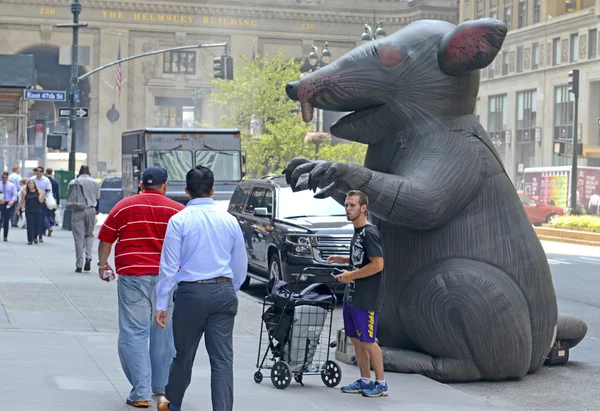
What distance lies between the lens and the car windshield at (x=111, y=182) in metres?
43.8

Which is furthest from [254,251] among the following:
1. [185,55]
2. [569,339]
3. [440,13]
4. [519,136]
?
[440,13]

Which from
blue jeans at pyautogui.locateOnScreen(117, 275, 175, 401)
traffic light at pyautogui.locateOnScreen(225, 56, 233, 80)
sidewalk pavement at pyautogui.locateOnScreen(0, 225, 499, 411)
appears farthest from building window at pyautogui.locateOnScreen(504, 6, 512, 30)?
blue jeans at pyautogui.locateOnScreen(117, 275, 175, 401)

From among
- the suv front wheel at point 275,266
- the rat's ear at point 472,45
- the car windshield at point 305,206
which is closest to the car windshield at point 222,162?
the car windshield at point 305,206

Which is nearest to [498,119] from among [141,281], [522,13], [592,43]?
[522,13]

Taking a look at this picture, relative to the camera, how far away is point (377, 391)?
318 inches

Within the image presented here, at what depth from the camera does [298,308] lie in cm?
837

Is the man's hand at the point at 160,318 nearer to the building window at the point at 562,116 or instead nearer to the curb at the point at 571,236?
the curb at the point at 571,236

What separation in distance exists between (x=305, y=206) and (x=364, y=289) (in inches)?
315

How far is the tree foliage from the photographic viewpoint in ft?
127

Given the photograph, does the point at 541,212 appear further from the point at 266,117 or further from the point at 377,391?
the point at 377,391

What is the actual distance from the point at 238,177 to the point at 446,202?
17882 millimetres

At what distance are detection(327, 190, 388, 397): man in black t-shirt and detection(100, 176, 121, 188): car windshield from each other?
3660cm

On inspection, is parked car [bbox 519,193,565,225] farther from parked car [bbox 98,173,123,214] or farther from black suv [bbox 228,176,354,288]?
black suv [bbox 228,176,354,288]

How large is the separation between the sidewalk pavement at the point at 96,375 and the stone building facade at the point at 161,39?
58.2 m
